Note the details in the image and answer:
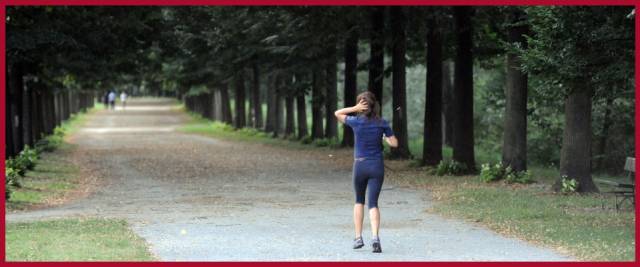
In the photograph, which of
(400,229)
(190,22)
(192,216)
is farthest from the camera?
(190,22)

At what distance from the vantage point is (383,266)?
952cm

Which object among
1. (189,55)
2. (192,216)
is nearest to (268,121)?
(189,55)

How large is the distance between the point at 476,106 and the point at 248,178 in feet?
76.8

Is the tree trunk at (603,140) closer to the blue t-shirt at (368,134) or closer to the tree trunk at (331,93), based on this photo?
the tree trunk at (331,93)

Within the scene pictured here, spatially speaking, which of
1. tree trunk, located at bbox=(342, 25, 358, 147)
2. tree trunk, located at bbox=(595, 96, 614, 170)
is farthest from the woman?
tree trunk, located at bbox=(595, 96, 614, 170)

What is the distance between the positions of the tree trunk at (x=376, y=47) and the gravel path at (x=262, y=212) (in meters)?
2.22

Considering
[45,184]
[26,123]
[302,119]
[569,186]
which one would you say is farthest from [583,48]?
[302,119]

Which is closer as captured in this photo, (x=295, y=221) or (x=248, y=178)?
(x=295, y=221)

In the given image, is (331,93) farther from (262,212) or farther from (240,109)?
(262,212)

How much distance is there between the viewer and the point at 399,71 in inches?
1068

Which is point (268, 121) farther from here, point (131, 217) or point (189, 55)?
point (131, 217)

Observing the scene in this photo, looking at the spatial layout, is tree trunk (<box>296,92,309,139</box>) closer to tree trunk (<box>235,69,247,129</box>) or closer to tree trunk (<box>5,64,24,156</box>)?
tree trunk (<box>235,69,247,129</box>)

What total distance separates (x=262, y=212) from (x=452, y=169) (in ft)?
25.1

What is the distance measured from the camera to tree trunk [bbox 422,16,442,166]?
24.4 m
